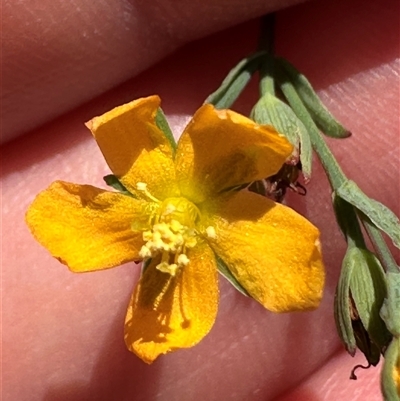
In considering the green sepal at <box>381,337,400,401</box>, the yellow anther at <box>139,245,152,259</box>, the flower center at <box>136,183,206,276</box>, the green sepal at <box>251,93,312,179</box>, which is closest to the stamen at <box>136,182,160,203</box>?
the flower center at <box>136,183,206,276</box>

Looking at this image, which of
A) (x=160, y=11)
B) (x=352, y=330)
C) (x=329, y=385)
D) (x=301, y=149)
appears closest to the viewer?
(x=352, y=330)

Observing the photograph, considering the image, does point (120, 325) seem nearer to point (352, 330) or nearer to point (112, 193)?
point (112, 193)

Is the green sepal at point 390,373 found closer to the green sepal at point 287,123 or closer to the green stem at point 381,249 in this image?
the green stem at point 381,249

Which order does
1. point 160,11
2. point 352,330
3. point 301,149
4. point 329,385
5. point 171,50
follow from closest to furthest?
point 352,330
point 301,149
point 160,11
point 171,50
point 329,385

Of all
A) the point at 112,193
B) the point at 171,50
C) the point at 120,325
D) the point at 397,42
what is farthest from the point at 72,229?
the point at 397,42

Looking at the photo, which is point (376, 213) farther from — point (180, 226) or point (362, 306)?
point (180, 226)

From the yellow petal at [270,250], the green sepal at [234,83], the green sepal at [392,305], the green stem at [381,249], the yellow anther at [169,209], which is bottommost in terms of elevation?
the green sepal at [392,305]

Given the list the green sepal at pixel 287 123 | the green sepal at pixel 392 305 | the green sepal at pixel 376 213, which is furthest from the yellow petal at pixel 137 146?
the green sepal at pixel 392 305
